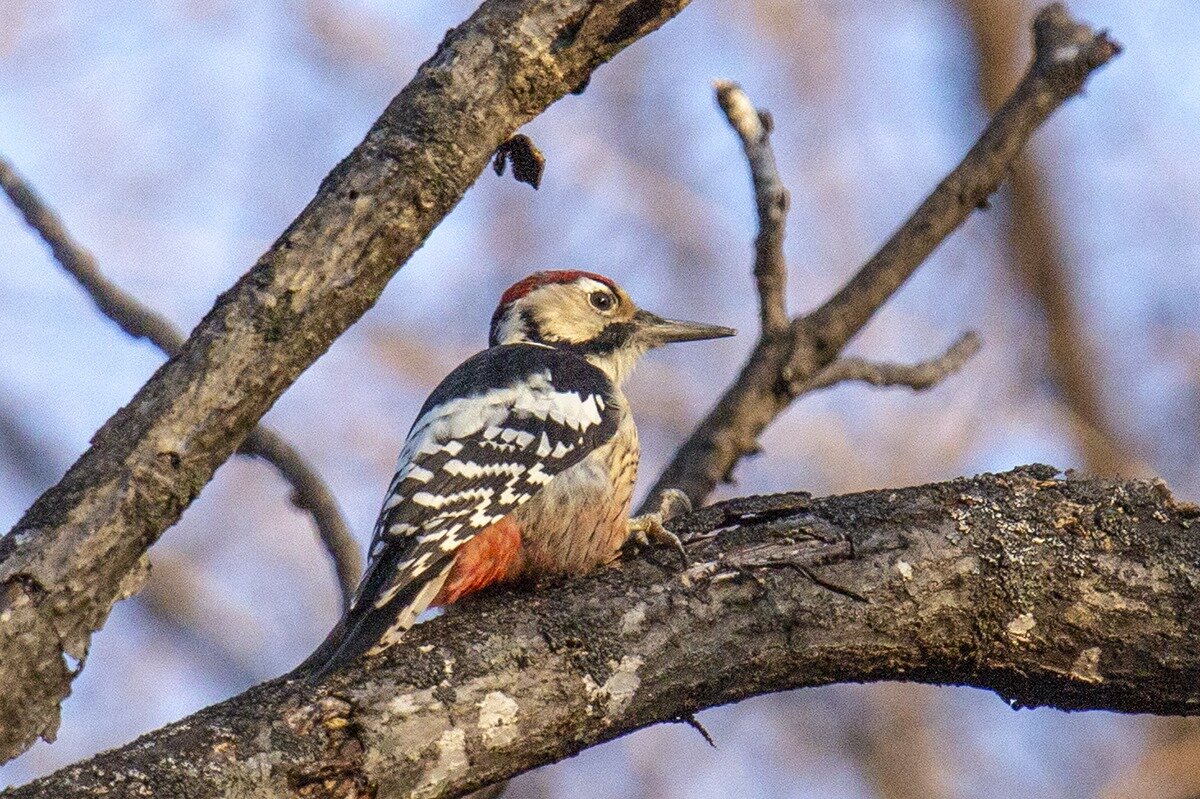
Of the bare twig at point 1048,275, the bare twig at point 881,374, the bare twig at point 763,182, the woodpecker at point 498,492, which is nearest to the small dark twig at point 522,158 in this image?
the woodpecker at point 498,492

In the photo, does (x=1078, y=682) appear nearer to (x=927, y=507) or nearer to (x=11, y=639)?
(x=927, y=507)

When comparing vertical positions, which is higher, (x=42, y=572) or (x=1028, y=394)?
(x=1028, y=394)

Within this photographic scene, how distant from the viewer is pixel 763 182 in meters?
4.87

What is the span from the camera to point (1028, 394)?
8.11 m

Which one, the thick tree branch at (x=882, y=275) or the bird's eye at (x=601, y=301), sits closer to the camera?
the thick tree branch at (x=882, y=275)

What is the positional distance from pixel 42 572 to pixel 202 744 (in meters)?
0.42

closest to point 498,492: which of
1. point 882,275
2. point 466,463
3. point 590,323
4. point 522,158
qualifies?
point 466,463

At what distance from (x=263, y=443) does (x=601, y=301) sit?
1.52 meters

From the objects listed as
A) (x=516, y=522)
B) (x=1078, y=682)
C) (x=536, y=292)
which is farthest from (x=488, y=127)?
(x=536, y=292)

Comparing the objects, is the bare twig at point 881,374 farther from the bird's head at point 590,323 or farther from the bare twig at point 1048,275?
the bare twig at point 1048,275

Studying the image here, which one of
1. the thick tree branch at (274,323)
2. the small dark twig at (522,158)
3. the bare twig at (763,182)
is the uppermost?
the bare twig at (763,182)

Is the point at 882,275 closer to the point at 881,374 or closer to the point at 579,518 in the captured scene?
the point at 881,374

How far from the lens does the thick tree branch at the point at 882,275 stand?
4.98m

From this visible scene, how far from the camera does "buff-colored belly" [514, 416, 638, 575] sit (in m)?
3.52
